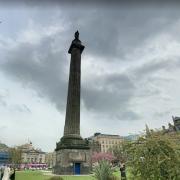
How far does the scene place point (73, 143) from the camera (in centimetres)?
3903

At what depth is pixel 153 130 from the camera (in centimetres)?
1339

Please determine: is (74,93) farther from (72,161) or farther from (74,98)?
(72,161)

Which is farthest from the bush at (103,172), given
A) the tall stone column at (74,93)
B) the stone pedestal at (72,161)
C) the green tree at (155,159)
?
the tall stone column at (74,93)

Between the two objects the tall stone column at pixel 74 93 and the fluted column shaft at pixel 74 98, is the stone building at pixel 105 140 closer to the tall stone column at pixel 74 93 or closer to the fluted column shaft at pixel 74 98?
the tall stone column at pixel 74 93

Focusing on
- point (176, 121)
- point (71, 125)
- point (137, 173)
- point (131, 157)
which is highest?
point (176, 121)

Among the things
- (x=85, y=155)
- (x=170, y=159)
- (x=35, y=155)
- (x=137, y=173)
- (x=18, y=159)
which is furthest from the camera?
(x=35, y=155)

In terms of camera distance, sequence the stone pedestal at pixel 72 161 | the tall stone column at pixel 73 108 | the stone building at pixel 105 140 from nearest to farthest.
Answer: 1. the stone pedestal at pixel 72 161
2. the tall stone column at pixel 73 108
3. the stone building at pixel 105 140

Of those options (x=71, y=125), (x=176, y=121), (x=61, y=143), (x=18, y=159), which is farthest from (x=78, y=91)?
(x=18, y=159)

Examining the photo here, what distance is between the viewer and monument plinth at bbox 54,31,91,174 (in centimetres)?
3809

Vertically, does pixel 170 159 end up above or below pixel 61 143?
below

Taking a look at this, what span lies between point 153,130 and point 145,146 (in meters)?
1.36

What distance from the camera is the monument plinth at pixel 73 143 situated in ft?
125

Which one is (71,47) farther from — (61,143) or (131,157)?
(131,157)

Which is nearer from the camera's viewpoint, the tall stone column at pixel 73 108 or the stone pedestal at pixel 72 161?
the stone pedestal at pixel 72 161
